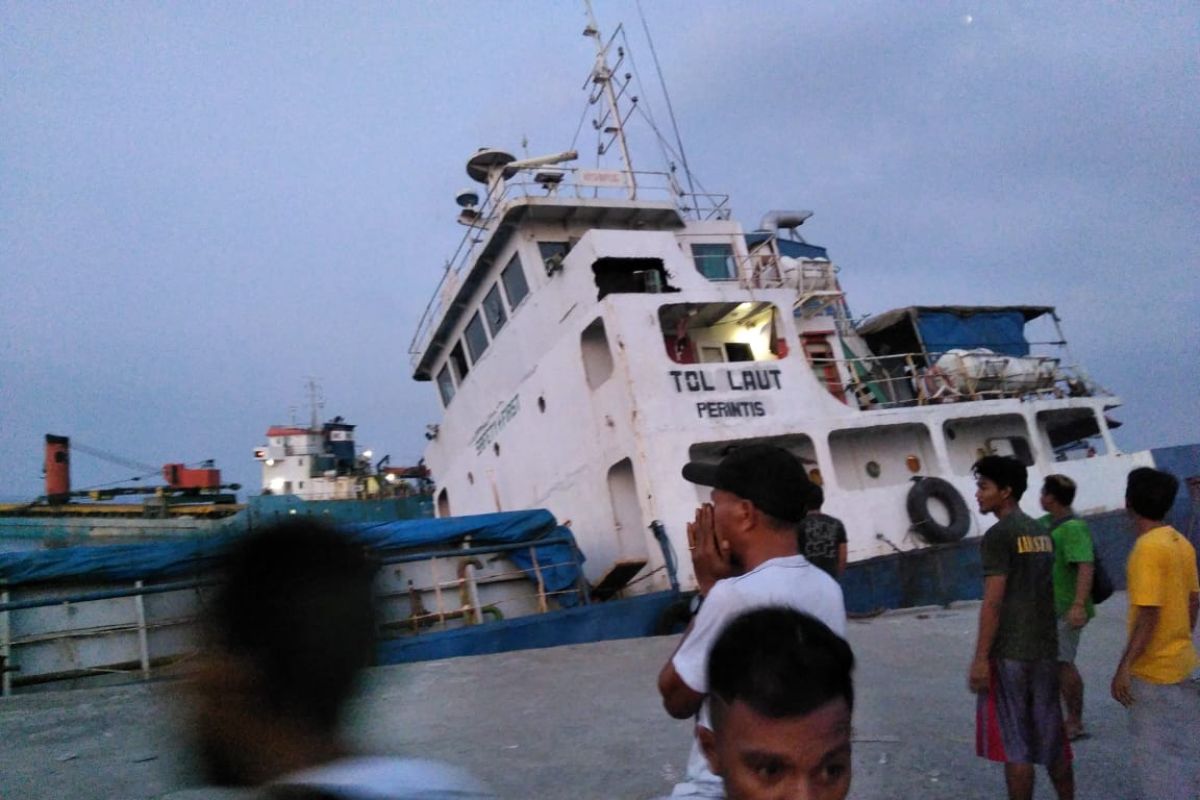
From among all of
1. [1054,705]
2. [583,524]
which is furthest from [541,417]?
[1054,705]

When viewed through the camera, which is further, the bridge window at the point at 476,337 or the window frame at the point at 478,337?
the bridge window at the point at 476,337

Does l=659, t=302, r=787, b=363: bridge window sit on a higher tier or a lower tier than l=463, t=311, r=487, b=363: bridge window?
lower

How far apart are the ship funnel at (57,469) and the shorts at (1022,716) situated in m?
20.2

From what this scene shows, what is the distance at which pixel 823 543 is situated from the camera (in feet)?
12.8

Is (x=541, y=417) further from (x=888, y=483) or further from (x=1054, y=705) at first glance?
(x=1054, y=705)

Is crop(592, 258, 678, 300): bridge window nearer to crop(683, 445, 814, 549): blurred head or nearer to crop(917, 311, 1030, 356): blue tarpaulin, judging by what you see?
crop(917, 311, 1030, 356): blue tarpaulin

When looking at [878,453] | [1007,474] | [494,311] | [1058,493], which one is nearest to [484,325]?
[494,311]

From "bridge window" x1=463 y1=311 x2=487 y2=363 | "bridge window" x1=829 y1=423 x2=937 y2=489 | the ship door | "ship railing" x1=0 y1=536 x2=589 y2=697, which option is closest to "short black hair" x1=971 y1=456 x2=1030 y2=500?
"ship railing" x1=0 y1=536 x2=589 y2=697

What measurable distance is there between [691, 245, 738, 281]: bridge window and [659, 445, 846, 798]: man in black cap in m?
10.1

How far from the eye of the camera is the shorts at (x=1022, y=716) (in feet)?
9.08

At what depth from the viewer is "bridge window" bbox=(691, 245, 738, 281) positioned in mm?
11719

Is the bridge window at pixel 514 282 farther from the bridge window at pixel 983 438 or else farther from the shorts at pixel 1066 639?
the shorts at pixel 1066 639

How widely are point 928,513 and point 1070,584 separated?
20.1 feet

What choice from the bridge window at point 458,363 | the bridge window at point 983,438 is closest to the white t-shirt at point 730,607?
the bridge window at point 983,438
